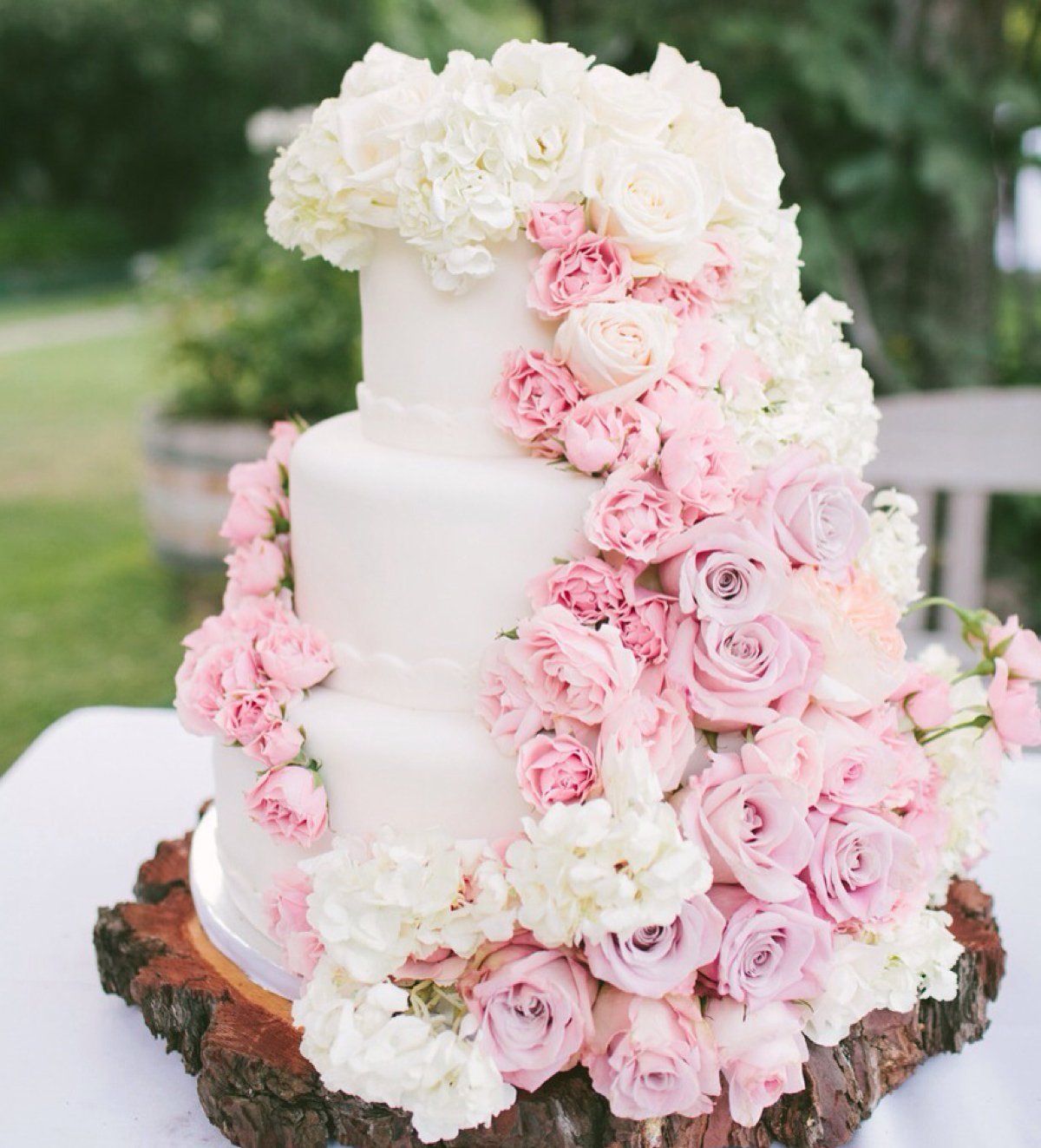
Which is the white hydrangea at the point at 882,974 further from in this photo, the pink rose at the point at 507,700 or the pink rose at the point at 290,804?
the pink rose at the point at 290,804

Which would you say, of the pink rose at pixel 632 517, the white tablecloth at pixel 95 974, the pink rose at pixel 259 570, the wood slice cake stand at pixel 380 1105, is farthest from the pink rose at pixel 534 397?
the white tablecloth at pixel 95 974

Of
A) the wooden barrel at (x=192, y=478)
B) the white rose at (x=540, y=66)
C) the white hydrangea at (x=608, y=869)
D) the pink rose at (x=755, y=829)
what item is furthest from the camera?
the wooden barrel at (x=192, y=478)

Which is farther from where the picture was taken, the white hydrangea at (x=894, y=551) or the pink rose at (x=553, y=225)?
the white hydrangea at (x=894, y=551)

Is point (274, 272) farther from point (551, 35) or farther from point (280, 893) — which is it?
point (280, 893)

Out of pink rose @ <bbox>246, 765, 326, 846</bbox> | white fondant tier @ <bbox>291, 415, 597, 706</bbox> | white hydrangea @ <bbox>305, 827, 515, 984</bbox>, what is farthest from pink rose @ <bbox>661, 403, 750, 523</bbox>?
pink rose @ <bbox>246, 765, 326, 846</bbox>

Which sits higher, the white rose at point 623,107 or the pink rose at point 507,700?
the white rose at point 623,107

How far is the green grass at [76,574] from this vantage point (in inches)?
205

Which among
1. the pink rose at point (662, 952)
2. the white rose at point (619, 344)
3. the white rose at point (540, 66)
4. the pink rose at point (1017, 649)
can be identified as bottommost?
the pink rose at point (662, 952)

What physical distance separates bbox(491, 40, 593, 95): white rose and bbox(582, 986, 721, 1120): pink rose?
3.31 ft

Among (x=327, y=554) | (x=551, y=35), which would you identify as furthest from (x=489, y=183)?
(x=551, y=35)

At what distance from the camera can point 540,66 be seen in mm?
1466

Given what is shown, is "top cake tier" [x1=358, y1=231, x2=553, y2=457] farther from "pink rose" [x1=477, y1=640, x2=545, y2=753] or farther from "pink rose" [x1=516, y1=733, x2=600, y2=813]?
"pink rose" [x1=516, y1=733, x2=600, y2=813]

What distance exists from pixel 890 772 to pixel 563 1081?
0.50 meters

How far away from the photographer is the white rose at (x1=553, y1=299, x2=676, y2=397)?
1.41 meters
